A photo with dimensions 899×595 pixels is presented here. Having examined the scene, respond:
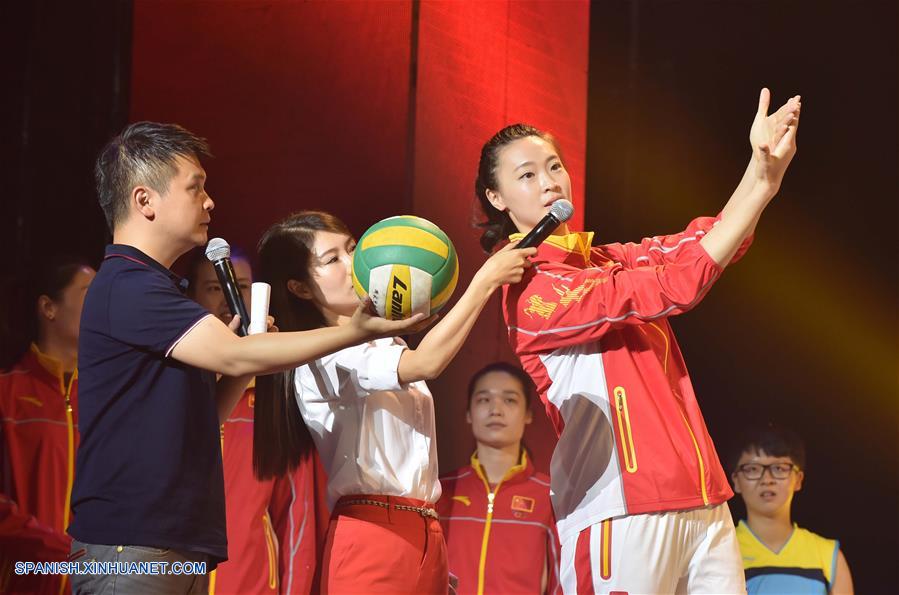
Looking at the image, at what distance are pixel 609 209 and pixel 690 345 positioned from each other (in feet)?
2.46

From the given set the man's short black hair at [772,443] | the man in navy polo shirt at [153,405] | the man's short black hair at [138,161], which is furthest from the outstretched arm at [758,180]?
the man's short black hair at [772,443]

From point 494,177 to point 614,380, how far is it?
73 centimetres

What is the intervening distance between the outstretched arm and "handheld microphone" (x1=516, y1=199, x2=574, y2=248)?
33 centimetres

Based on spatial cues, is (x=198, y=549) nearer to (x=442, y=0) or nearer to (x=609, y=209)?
(x=442, y=0)

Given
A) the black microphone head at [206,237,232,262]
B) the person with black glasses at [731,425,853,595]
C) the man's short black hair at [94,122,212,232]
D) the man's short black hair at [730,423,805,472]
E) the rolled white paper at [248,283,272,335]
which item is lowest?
the person with black glasses at [731,425,853,595]

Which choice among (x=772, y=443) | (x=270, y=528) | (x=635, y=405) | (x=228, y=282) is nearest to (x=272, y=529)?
(x=270, y=528)

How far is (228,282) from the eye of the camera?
8.59 ft

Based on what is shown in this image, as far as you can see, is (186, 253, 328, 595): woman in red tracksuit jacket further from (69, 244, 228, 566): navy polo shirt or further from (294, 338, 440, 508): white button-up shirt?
(69, 244, 228, 566): navy polo shirt

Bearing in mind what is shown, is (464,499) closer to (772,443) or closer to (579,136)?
(772,443)

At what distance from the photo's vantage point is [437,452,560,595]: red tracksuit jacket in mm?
3926

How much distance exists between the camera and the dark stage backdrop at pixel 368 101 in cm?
386

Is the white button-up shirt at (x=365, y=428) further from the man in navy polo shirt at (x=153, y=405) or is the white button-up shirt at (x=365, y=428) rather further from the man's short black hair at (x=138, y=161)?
the man's short black hair at (x=138, y=161)

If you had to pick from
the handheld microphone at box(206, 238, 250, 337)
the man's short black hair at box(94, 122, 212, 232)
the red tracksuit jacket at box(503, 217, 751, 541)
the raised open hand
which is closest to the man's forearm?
the handheld microphone at box(206, 238, 250, 337)

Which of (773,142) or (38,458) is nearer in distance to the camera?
(773,142)
